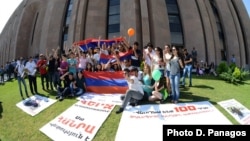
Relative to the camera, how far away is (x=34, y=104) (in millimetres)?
12422

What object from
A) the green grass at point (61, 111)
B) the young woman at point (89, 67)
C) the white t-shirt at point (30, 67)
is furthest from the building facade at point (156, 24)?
the white t-shirt at point (30, 67)

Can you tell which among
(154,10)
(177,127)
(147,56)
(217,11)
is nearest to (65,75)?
(147,56)

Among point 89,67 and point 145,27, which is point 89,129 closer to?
point 89,67

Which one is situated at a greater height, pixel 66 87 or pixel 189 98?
pixel 66 87

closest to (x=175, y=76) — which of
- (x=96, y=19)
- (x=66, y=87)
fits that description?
(x=66, y=87)

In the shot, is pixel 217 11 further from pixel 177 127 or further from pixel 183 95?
pixel 177 127

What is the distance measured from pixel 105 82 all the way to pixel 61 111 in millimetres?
2959

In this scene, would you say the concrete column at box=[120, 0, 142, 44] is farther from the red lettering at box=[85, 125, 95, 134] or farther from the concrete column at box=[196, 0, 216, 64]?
Answer: the red lettering at box=[85, 125, 95, 134]

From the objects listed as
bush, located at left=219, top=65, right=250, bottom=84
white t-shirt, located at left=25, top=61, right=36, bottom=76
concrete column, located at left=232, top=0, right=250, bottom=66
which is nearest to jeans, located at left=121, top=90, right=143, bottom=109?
white t-shirt, located at left=25, top=61, right=36, bottom=76

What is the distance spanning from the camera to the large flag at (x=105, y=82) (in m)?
A: 13.3

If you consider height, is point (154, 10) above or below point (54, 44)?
above

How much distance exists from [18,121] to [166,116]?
18.2ft

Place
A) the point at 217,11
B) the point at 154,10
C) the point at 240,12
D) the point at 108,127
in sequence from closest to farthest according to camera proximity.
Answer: the point at 108,127 → the point at 154,10 → the point at 217,11 → the point at 240,12

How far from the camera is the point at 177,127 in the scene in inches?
250
